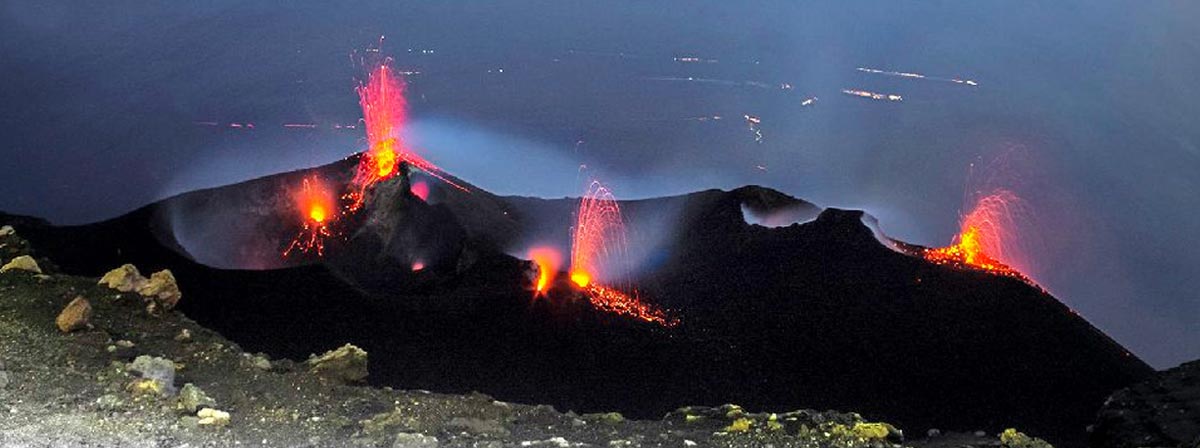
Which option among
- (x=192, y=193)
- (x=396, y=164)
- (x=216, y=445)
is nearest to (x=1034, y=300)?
(x=396, y=164)

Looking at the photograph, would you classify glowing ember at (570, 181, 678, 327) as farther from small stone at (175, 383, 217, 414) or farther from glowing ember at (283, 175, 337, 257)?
small stone at (175, 383, 217, 414)

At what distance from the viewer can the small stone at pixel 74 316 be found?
7977mm

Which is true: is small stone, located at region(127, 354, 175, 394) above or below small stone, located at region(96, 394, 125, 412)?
above

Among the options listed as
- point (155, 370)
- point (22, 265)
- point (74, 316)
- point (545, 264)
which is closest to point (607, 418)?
point (155, 370)

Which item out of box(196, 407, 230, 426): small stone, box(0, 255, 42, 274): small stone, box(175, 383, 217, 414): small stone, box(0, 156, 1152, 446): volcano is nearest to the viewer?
box(196, 407, 230, 426): small stone

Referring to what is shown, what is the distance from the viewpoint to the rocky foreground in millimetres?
6277

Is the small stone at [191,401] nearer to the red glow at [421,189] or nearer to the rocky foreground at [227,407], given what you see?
the rocky foreground at [227,407]

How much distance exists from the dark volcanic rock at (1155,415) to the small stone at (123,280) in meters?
9.53

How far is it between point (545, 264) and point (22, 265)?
699cm

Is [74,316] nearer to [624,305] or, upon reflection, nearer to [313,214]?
[624,305]

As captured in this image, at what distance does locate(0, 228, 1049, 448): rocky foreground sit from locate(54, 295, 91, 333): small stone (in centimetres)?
1

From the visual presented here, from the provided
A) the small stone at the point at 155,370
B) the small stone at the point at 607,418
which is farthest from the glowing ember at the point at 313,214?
the small stone at the point at 607,418

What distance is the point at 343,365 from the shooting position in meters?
8.55

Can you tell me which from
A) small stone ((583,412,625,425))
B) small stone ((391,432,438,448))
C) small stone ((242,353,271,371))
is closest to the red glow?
small stone ((242,353,271,371))
